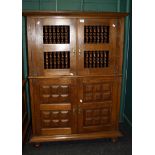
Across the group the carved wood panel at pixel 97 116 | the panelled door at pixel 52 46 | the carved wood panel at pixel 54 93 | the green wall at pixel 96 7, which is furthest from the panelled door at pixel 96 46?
the green wall at pixel 96 7

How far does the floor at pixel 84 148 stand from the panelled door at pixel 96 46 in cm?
102

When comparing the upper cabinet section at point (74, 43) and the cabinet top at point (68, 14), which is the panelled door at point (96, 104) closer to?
the upper cabinet section at point (74, 43)

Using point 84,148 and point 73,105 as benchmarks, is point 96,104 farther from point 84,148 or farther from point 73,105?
point 84,148

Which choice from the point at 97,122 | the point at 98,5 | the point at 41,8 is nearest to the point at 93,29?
the point at 98,5

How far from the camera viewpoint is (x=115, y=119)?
276 centimetres

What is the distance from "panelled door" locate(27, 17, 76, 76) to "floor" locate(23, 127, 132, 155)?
1.03m

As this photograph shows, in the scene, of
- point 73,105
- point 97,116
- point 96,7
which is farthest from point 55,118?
point 96,7

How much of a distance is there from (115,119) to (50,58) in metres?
1.23

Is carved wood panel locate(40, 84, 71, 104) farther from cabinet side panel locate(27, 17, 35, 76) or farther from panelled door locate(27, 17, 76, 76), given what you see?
cabinet side panel locate(27, 17, 35, 76)

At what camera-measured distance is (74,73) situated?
2.53m

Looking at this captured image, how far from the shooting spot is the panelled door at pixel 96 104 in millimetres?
2600

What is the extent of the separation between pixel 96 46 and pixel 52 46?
0.56 meters

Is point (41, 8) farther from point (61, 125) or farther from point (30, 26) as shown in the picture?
point (61, 125)

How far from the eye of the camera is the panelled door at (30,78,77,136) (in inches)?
99.6
